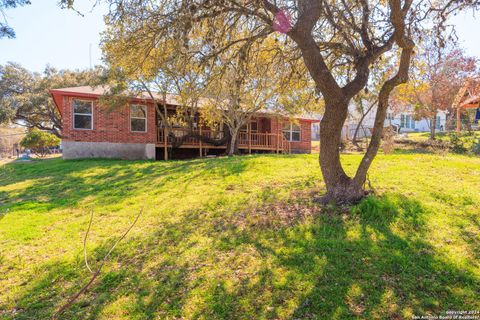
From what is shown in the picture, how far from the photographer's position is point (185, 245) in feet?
15.1

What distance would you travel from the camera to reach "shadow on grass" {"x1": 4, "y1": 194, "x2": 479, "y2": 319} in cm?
306

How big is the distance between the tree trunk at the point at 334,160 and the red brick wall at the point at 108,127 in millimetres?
11853

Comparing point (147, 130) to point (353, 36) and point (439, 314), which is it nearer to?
point (353, 36)

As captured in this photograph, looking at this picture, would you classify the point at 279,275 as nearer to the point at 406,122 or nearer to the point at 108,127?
the point at 108,127

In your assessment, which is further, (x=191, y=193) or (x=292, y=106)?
(x=292, y=106)

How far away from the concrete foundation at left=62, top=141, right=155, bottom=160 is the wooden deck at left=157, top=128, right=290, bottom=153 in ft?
2.77

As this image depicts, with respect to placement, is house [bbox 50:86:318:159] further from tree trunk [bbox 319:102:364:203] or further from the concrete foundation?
tree trunk [bbox 319:102:364:203]

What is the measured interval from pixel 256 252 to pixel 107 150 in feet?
43.2

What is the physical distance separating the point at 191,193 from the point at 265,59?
4.44 meters

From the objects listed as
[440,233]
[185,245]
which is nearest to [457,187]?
[440,233]

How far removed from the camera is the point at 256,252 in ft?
13.8

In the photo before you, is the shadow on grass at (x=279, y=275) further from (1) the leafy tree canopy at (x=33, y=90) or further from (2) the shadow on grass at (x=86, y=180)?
(1) the leafy tree canopy at (x=33, y=90)

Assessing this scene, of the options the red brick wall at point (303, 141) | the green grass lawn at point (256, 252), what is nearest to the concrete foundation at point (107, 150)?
the green grass lawn at point (256, 252)

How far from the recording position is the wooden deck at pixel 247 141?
16828 millimetres
